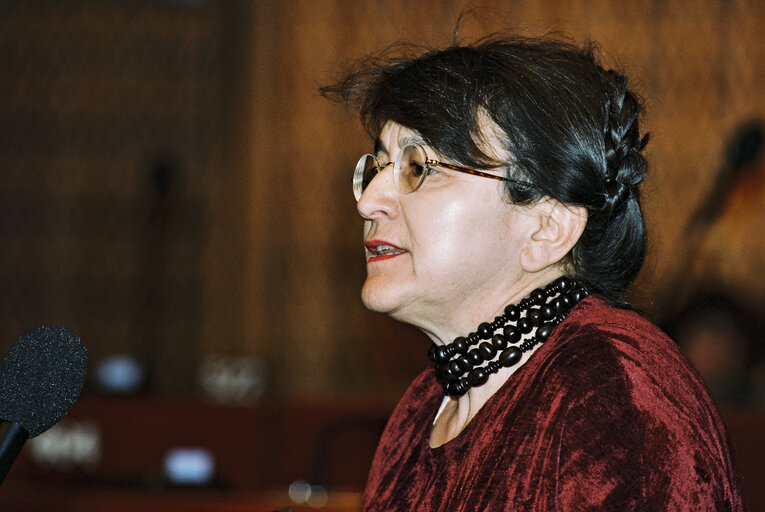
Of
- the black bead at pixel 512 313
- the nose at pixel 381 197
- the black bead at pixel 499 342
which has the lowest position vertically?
the black bead at pixel 499 342

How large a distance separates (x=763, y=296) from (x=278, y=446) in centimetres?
292

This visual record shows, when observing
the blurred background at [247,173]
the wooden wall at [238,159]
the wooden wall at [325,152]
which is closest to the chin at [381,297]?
the blurred background at [247,173]

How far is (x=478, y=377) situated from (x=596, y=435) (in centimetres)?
37

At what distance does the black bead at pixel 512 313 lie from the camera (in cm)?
162

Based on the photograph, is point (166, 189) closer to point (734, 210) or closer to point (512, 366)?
point (734, 210)

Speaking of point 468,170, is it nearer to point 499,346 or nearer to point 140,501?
point 499,346

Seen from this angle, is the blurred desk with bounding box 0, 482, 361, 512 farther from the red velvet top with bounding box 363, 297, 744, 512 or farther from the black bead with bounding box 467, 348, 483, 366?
the red velvet top with bounding box 363, 297, 744, 512

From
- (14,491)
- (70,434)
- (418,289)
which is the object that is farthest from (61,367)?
(70,434)

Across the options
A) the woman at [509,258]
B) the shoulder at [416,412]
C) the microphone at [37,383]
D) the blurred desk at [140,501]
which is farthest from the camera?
the blurred desk at [140,501]

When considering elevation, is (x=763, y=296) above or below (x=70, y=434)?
above

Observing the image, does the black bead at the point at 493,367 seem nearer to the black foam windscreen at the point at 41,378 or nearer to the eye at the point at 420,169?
the eye at the point at 420,169

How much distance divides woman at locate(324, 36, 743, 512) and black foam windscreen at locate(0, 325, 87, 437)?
62cm

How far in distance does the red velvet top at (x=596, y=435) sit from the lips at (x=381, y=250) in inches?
12.9

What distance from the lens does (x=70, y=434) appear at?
383 centimetres
